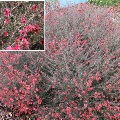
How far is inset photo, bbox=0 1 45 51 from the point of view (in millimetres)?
3522

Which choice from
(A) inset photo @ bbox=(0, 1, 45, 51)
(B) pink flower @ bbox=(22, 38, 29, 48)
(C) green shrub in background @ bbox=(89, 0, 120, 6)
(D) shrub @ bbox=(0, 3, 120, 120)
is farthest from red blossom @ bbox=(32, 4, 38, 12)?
(C) green shrub in background @ bbox=(89, 0, 120, 6)

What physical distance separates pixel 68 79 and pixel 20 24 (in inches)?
34.9

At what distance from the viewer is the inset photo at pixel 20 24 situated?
3522 millimetres

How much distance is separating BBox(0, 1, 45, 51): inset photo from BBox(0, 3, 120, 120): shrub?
307 mm

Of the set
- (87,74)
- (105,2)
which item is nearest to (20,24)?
(87,74)

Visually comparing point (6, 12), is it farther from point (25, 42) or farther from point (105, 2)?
point (105, 2)

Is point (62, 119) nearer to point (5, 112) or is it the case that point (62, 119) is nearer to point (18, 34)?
point (5, 112)

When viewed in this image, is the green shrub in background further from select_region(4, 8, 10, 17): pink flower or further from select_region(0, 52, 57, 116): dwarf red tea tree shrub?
select_region(4, 8, 10, 17): pink flower

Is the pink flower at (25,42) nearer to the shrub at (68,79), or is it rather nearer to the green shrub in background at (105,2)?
the shrub at (68,79)

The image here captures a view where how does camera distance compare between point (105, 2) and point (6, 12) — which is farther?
point (105, 2)

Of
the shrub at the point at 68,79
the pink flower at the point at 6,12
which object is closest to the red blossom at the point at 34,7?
the pink flower at the point at 6,12

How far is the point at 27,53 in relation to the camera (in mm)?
4020

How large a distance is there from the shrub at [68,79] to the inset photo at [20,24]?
1.01 ft

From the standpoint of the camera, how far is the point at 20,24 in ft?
11.8
